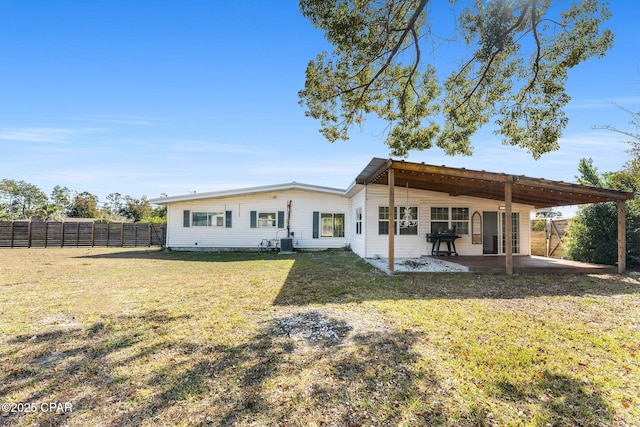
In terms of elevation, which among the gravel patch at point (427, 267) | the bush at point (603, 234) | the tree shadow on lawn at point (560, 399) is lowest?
the tree shadow on lawn at point (560, 399)

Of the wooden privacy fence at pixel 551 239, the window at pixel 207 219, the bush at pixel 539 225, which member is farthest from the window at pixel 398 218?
the window at pixel 207 219

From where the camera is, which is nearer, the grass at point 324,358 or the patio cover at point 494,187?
the grass at point 324,358

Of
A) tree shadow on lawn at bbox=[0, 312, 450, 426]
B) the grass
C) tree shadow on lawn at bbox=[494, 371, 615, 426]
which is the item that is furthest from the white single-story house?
tree shadow on lawn at bbox=[494, 371, 615, 426]

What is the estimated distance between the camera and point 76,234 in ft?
58.0

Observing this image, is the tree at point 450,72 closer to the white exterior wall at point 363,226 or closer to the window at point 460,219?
the white exterior wall at point 363,226

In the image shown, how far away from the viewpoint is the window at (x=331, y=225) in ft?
49.6

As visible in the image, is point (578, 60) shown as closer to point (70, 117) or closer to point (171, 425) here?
point (171, 425)

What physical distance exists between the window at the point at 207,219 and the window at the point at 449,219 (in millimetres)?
9846

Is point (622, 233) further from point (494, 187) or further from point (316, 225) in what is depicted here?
point (316, 225)

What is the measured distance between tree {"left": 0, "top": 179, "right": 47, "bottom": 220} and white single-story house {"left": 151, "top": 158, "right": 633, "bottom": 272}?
42.4 metres

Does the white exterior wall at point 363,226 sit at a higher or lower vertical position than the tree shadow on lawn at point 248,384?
higher

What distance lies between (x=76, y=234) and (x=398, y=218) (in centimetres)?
1831

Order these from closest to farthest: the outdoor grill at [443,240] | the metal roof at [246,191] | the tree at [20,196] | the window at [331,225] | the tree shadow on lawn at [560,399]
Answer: the tree shadow on lawn at [560,399]
the outdoor grill at [443,240]
the metal roof at [246,191]
the window at [331,225]
the tree at [20,196]

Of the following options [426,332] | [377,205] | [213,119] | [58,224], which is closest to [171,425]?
[426,332]
